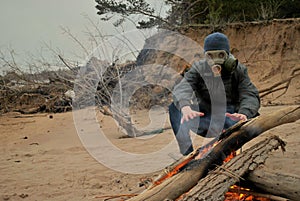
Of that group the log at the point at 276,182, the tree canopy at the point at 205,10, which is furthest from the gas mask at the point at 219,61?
the tree canopy at the point at 205,10

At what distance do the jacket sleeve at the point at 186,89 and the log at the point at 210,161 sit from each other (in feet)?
2.19

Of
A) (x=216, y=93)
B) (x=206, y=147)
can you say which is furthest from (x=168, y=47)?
(x=206, y=147)

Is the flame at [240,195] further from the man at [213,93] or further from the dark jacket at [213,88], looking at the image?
the dark jacket at [213,88]

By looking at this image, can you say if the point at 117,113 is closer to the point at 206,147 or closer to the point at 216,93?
the point at 216,93

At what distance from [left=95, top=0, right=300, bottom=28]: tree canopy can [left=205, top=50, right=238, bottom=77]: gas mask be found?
10.3 metres

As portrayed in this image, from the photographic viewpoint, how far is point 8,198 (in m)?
3.44

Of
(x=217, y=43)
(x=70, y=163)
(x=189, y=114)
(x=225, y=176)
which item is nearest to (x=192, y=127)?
(x=189, y=114)

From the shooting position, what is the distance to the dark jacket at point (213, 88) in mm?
3125

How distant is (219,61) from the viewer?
10.2 ft

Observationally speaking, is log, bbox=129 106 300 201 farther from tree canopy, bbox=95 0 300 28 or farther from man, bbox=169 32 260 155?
tree canopy, bbox=95 0 300 28

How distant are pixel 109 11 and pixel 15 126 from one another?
8339 mm

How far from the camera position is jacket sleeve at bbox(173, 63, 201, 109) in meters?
3.03

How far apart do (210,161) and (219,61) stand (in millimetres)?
1131

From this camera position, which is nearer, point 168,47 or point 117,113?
point 117,113
